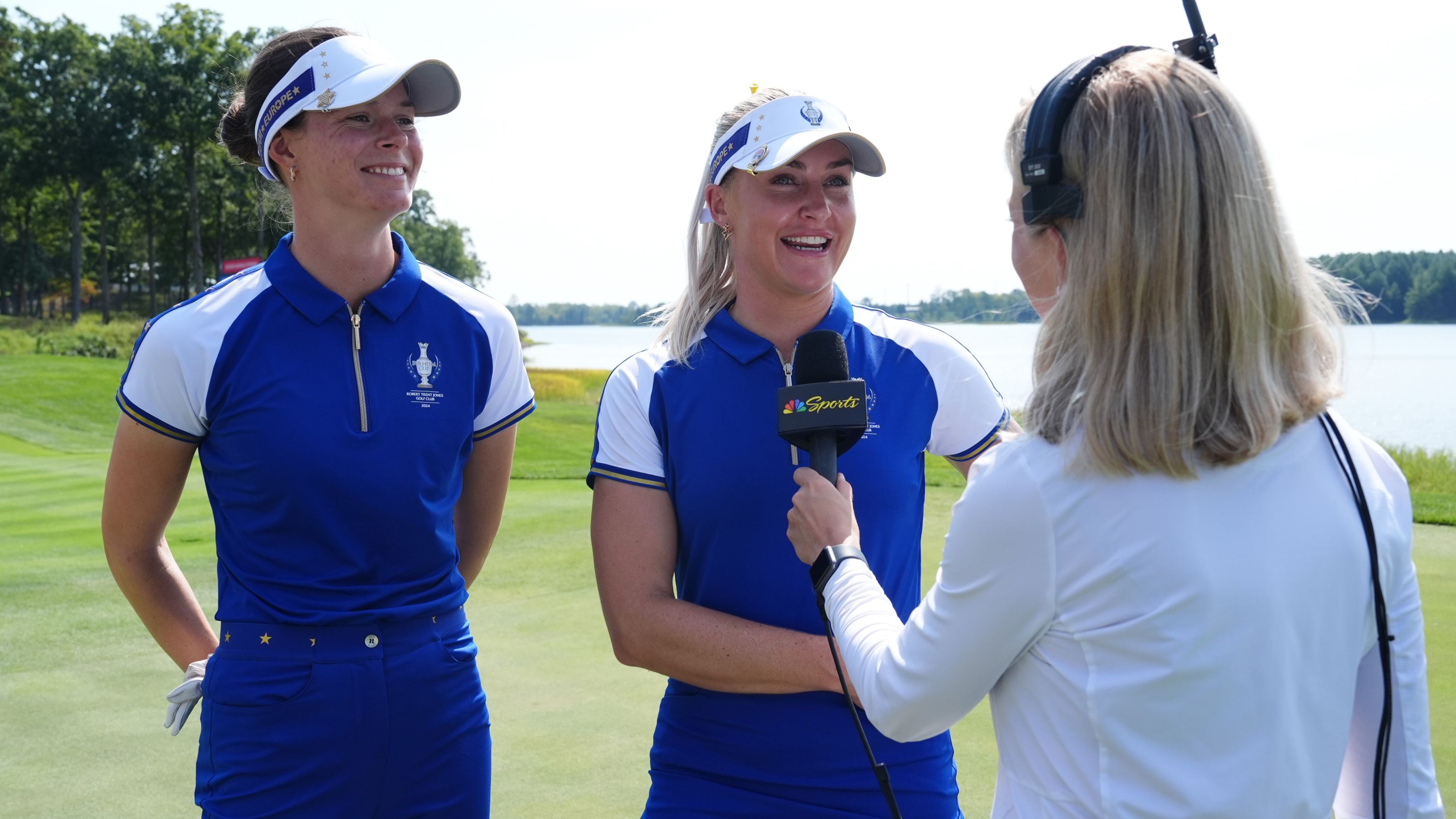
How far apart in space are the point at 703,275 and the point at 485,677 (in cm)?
253

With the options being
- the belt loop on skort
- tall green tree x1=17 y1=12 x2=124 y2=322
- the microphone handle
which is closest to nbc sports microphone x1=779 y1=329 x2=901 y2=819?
the microphone handle

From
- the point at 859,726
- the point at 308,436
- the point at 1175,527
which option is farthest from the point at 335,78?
the point at 1175,527

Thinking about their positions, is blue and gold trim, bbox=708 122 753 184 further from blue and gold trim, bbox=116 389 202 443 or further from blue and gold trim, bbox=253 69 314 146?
blue and gold trim, bbox=116 389 202 443

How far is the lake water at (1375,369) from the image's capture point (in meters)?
1.47

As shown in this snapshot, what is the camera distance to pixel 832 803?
2.16 m

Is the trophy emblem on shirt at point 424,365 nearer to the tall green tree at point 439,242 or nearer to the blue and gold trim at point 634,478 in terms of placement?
the blue and gold trim at point 634,478

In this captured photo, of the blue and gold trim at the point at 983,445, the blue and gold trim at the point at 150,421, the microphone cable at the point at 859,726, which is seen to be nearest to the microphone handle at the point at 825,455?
the microphone cable at the point at 859,726

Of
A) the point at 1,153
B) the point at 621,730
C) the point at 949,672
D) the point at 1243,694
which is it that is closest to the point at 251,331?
the point at 949,672

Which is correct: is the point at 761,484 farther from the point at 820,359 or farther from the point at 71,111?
the point at 71,111

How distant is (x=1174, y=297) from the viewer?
1.33 metres

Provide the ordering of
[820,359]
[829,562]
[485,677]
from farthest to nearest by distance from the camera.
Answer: [485,677] → [820,359] → [829,562]

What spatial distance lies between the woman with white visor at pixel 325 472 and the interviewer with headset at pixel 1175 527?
1230 millimetres

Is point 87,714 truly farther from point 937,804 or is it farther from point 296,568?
point 937,804

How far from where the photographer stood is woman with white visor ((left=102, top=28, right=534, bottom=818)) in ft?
7.38
